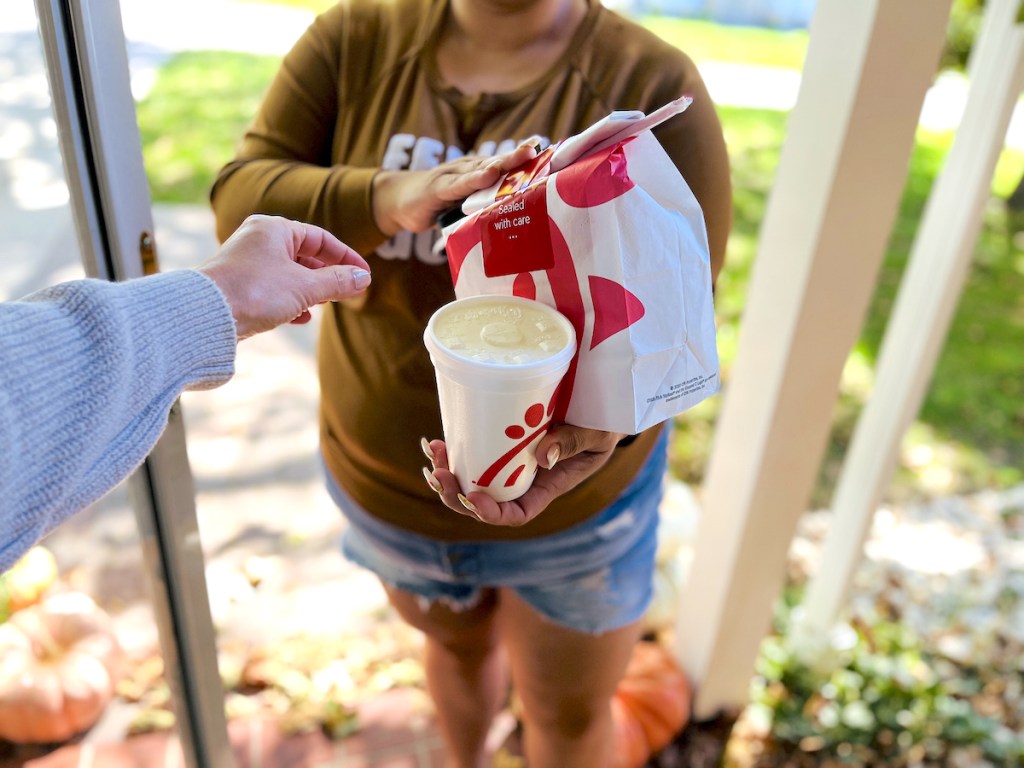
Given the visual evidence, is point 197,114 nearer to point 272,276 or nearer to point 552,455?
point 272,276

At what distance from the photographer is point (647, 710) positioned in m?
1.74

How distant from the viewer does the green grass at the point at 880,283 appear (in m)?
2.72

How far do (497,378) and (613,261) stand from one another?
141 millimetres

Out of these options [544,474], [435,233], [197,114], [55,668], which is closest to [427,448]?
[544,474]

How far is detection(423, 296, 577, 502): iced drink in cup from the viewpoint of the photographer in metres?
0.73

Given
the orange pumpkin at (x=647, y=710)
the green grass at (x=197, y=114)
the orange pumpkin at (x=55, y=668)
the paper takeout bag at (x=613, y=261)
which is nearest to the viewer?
the paper takeout bag at (x=613, y=261)

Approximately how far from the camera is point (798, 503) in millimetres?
1569

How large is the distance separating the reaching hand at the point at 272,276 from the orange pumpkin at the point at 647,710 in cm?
115

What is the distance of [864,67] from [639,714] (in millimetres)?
1249

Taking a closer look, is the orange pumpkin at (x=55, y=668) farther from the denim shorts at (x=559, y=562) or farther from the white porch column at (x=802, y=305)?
the white porch column at (x=802, y=305)

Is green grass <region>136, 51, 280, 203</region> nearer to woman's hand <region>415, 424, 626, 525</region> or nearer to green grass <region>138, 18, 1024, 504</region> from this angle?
green grass <region>138, 18, 1024, 504</region>

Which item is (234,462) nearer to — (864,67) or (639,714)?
(639,714)

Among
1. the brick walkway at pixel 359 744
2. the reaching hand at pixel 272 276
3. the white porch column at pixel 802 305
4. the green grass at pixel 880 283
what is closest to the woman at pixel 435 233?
the reaching hand at pixel 272 276

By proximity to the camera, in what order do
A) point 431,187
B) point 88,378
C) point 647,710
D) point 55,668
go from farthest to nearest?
point 647,710, point 55,668, point 431,187, point 88,378
